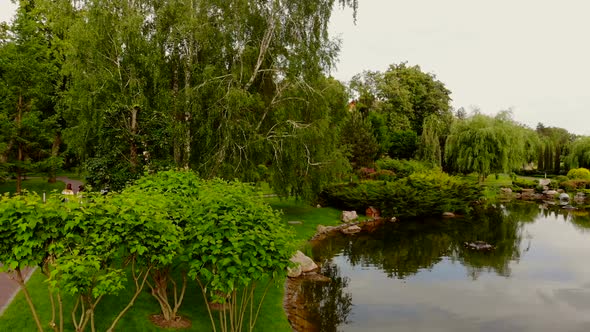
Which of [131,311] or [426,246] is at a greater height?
[131,311]

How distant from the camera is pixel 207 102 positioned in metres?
22.3

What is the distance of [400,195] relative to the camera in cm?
3428

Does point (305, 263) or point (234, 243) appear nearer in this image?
point (234, 243)

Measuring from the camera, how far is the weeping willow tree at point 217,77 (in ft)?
70.2

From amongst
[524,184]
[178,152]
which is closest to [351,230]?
[178,152]

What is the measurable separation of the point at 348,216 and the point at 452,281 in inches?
515

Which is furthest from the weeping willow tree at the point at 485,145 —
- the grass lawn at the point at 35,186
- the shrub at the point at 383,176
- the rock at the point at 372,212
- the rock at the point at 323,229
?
the grass lawn at the point at 35,186

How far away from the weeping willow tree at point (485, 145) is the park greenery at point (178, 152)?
12.7 m

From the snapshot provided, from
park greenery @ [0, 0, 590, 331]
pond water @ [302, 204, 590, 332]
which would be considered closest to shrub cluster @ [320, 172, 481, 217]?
park greenery @ [0, 0, 590, 331]

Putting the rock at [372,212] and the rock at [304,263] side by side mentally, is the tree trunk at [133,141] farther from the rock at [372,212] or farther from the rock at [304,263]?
the rock at [372,212]

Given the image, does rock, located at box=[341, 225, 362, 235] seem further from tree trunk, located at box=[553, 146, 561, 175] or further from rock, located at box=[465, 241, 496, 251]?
tree trunk, located at box=[553, 146, 561, 175]

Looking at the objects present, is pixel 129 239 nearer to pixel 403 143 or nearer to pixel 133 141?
pixel 133 141

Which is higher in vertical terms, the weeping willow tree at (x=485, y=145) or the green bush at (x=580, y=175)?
the weeping willow tree at (x=485, y=145)

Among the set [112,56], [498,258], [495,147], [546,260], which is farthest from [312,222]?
[495,147]
